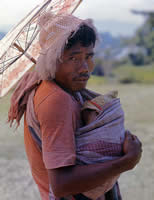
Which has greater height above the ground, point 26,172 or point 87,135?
point 87,135

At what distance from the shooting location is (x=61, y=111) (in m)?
1.16

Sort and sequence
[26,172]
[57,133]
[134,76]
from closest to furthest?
[57,133]
[26,172]
[134,76]

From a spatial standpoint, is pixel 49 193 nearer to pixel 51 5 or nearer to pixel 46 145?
pixel 46 145

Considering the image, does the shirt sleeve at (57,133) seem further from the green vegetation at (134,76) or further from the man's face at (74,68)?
the green vegetation at (134,76)

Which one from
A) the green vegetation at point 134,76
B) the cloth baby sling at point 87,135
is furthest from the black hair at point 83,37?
the green vegetation at point 134,76

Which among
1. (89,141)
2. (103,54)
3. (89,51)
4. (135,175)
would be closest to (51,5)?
(89,51)

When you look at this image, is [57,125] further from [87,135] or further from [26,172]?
[26,172]

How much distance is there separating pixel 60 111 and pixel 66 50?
295 mm

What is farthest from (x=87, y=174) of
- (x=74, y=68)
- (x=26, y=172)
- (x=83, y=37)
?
(x=26, y=172)

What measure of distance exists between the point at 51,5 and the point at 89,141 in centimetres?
67

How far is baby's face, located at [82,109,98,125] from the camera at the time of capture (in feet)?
4.17

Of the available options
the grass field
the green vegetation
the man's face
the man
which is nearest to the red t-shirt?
the man

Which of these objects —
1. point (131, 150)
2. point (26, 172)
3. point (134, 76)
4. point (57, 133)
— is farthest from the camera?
point (134, 76)

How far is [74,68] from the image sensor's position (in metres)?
1.33
